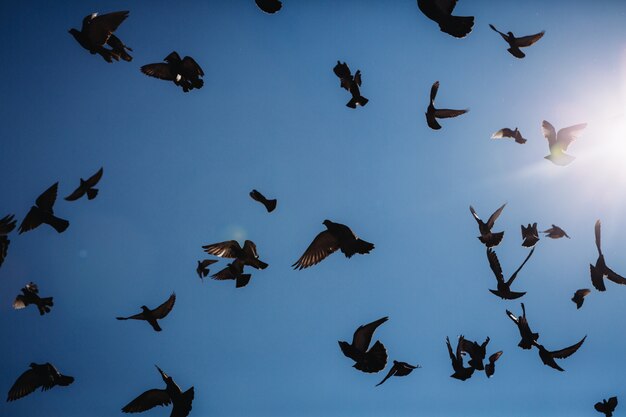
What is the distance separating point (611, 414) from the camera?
8.20 m

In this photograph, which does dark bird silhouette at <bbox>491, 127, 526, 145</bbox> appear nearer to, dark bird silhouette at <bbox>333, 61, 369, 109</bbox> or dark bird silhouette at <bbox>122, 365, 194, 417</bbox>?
dark bird silhouette at <bbox>333, 61, 369, 109</bbox>

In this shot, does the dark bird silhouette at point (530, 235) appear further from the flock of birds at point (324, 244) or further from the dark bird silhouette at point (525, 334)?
the dark bird silhouette at point (525, 334)

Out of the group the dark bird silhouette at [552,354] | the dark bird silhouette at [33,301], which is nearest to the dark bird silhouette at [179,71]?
the dark bird silhouette at [33,301]

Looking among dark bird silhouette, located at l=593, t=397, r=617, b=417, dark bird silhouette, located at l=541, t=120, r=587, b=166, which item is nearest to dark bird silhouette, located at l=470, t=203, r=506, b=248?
dark bird silhouette, located at l=541, t=120, r=587, b=166

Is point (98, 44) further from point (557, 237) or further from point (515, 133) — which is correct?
point (557, 237)

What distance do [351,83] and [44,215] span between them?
19.9 feet

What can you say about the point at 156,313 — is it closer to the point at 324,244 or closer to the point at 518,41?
the point at 324,244

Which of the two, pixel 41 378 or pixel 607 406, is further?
pixel 607 406

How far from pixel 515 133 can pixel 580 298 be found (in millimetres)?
3474

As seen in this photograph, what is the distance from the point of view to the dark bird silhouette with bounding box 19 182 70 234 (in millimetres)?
6766

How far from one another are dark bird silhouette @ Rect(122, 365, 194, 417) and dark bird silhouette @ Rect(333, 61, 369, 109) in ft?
18.4

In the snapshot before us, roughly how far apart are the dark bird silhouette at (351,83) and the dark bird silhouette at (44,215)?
18.3 ft

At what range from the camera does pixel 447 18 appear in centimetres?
604

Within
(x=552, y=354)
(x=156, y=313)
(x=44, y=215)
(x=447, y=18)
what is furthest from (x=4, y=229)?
(x=552, y=354)
